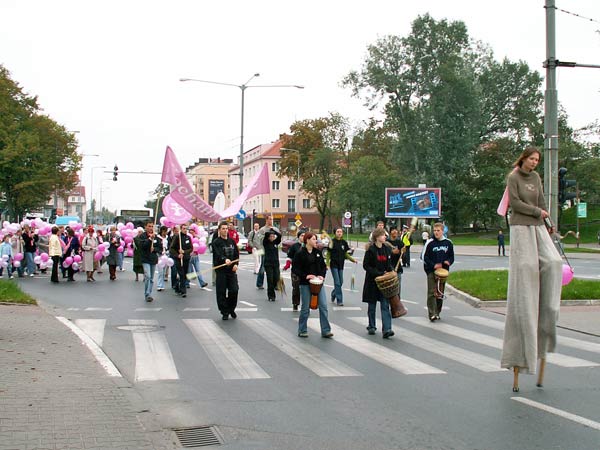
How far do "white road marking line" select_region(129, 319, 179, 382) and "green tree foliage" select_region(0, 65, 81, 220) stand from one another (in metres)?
43.1

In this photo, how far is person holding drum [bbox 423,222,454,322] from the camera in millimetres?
12641

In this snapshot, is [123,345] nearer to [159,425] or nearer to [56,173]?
[159,425]

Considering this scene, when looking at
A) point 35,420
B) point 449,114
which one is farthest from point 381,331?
point 449,114

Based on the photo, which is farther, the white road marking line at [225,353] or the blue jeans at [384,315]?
the blue jeans at [384,315]

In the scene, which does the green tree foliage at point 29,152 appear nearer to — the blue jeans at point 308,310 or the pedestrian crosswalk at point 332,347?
the pedestrian crosswalk at point 332,347

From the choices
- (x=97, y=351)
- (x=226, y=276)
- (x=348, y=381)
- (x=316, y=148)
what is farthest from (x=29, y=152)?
(x=348, y=381)

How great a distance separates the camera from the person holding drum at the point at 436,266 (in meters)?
12.6

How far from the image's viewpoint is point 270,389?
7.12 m

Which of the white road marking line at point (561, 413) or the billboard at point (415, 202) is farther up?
the billboard at point (415, 202)

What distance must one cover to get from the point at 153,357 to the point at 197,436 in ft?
11.8

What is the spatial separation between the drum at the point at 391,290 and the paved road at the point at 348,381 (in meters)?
0.40

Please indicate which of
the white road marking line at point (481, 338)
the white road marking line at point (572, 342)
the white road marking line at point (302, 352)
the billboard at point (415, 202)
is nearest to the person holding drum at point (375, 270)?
the white road marking line at point (481, 338)

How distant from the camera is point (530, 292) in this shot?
21.7 ft

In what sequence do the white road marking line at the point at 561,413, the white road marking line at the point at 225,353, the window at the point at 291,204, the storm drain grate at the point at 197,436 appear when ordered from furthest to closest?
the window at the point at 291,204 → the white road marking line at the point at 225,353 → the white road marking line at the point at 561,413 → the storm drain grate at the point at 197,436
